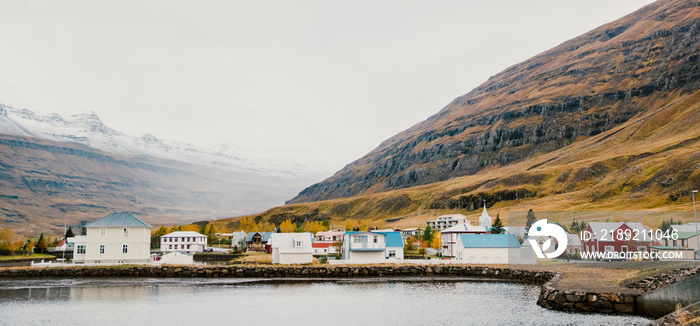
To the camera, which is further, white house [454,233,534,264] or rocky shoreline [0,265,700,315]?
white house [454,233,534,264]

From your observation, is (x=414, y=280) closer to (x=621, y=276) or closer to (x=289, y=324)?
(x=621, y=276)

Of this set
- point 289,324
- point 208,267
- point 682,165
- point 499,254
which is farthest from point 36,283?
point 682,165

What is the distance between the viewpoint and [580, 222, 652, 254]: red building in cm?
4875

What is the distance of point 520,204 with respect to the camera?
196 meters

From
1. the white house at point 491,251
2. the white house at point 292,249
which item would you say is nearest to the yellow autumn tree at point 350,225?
the white house at point 292,249

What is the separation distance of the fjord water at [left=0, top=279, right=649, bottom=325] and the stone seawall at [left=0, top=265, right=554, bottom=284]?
25.2ft

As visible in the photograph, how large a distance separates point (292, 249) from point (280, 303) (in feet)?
112

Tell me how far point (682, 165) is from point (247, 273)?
137 metres

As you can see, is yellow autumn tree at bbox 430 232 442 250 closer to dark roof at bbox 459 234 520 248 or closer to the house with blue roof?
dark roof at bbox 459 234 520 248

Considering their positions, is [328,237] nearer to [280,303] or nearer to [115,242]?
[115,242]

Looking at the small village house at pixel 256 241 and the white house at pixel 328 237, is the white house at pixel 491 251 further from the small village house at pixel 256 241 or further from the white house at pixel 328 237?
Answer: the small village house at pixel 256 241

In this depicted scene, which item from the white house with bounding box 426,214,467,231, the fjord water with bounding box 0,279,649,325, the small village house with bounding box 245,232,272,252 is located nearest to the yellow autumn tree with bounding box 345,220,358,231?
the white house with bounding box 426,214,467,231

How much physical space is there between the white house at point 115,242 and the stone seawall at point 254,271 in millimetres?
5159

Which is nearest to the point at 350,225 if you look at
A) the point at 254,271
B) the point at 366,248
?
the point at 366,248
